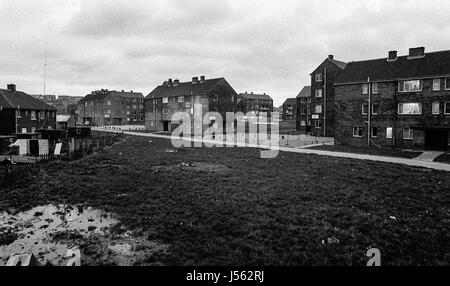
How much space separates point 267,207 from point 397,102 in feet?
99.1

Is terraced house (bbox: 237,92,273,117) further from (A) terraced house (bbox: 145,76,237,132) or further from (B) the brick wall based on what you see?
(B) the brick wall

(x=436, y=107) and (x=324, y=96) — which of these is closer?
(x=436, y=107)

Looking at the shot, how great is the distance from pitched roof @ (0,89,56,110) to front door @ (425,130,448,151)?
181 ft

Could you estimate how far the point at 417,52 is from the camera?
36.4 metres

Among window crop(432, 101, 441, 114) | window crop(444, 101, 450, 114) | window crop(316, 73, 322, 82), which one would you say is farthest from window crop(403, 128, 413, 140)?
window crop(316, 73, 322, 82)

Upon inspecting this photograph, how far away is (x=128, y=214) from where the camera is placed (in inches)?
443

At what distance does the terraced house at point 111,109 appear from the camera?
10081cm

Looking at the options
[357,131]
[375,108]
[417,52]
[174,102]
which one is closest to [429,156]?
[375,108]

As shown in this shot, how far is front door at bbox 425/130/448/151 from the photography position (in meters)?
31.9

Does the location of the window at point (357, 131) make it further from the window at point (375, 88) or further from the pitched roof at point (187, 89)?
the pitched roof at point (187, 89)

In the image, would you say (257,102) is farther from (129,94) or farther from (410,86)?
(410,86)

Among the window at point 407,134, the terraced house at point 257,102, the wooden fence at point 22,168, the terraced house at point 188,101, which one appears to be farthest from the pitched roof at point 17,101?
the terraced house at point 257,102
